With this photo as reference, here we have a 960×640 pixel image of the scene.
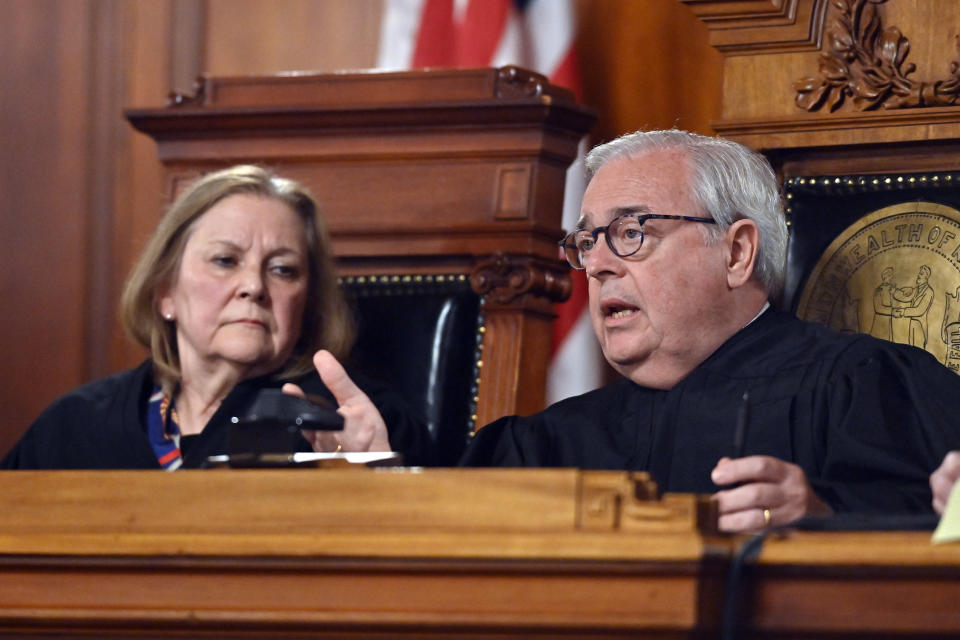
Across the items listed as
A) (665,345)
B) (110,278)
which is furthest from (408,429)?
(110,278)

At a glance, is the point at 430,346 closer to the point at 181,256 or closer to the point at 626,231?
the point at 181,256

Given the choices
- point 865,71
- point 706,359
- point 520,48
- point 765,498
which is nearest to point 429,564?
point 765,498

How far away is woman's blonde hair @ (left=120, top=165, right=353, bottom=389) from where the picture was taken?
313cm

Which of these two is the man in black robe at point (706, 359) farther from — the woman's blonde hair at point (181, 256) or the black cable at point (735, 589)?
the black cable at point (735, 589)

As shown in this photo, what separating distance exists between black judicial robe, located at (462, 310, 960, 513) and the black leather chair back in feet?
1.24

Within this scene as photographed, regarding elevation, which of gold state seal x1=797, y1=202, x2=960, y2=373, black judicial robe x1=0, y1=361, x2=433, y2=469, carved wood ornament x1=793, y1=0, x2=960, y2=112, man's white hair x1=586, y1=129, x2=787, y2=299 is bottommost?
black judicial robe x1=0, y1=361, x2=433, y2=469

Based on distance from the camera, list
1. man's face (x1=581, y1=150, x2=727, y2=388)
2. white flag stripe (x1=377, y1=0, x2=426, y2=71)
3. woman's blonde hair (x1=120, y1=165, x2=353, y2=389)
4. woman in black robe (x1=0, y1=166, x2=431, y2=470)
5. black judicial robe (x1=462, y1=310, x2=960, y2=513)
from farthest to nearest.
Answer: white flag stripe (x1=377, y1=0, x2=426, y2=71)
woman's blonde hair (x1=120, y1=165, x2=353, y2=389)
woman in black robe (x1=0, y1=166, x2=431, y2=470)
man's face (x1=581, y1=150, x2=727, y2=388)
black judicial robe (x1=462, y1=310, x2=960, y2=513)

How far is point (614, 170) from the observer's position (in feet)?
8.53

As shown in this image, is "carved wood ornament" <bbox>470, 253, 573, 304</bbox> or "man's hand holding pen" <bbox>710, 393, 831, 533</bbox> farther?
"carved wood ornament" <bbox>470, 253, 573, 304</bbox>

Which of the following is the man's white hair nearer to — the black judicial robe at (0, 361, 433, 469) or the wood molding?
the wood molding

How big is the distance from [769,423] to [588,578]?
3.60 ft

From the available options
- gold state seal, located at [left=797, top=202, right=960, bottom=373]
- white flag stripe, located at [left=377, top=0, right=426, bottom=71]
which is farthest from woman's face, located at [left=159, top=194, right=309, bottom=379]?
gold state seal, located at [left=797, top=202, right=960, bottom=373]

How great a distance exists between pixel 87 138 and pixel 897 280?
2.32 m

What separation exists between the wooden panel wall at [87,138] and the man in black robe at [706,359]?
1.58 meters
